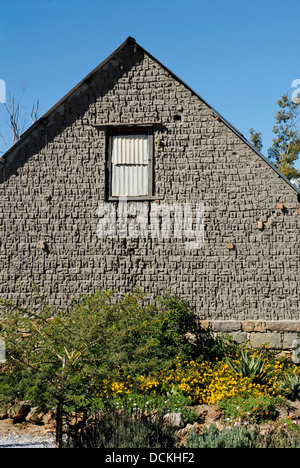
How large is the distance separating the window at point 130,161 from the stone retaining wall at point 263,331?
353 centimetres

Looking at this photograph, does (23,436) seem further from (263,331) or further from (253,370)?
(263,331)

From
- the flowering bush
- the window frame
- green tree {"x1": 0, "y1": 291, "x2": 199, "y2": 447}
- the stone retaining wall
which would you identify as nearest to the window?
the window frame

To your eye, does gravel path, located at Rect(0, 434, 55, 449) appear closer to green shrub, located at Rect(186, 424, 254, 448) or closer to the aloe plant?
green shrub, located at Rect(186, 424, 254, 448)

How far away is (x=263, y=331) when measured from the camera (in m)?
9.86

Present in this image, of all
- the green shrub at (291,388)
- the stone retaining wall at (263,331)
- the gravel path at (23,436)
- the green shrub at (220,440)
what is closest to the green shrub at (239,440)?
the green shrub at (220,440)

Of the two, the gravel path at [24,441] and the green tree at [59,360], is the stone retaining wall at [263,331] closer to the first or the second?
the green tree at [59,360]

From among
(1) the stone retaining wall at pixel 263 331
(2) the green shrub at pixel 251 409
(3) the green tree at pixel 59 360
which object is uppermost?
(3) the green tree at pixel 59 360

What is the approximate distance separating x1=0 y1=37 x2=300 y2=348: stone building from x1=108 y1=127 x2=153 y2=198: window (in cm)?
2

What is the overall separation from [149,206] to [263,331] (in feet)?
12.3

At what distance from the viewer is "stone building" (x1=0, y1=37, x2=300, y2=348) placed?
10.0m

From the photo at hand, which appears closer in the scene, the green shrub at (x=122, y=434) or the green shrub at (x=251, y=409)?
the green shrub at (x=122, y=434)

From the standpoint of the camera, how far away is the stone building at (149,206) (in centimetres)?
1002
